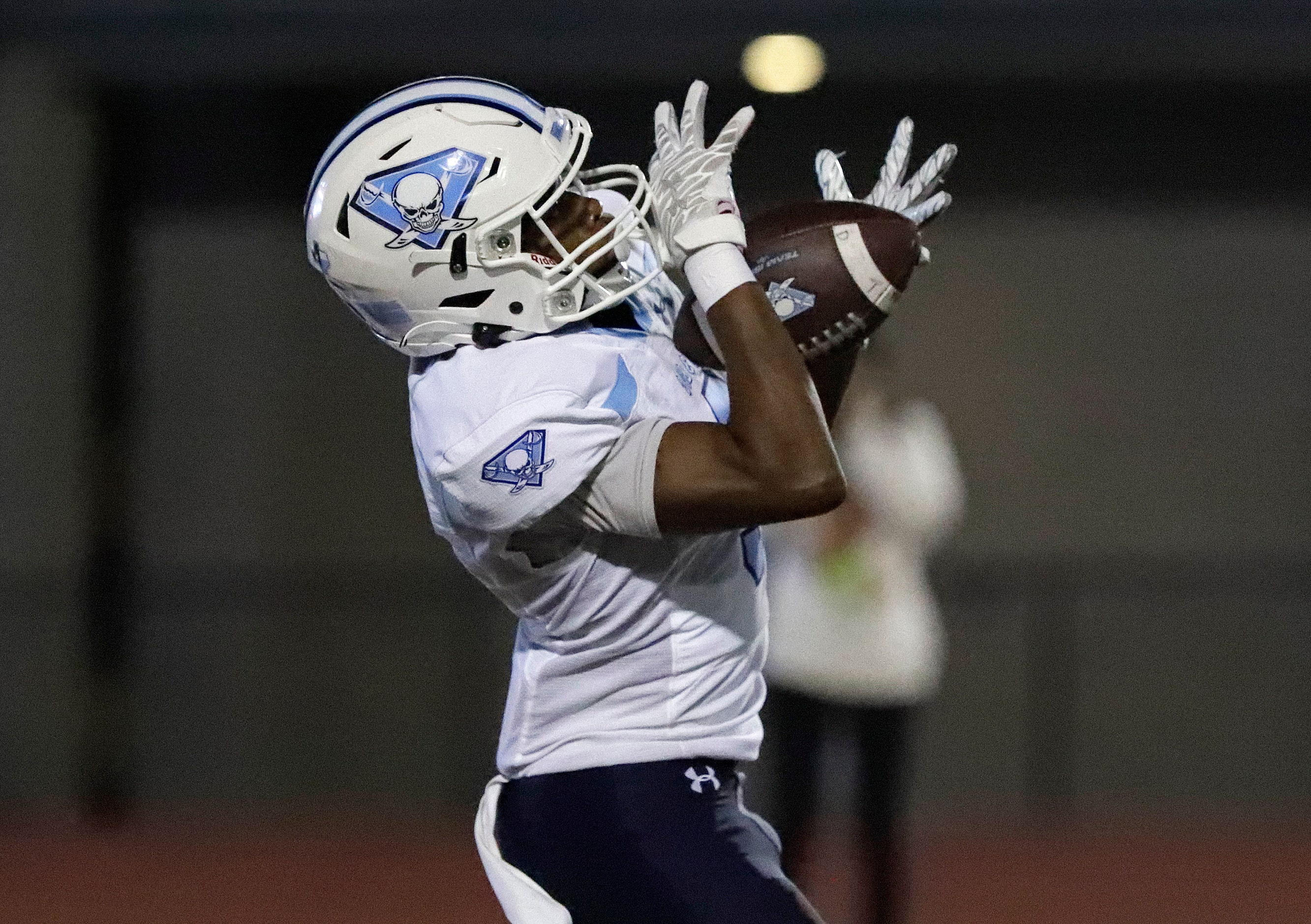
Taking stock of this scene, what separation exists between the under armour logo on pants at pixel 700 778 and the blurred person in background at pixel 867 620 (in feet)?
4.48

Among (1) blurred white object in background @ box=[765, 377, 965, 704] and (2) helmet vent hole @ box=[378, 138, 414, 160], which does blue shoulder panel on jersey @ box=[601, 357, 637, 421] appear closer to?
(2) helmet vent hole @ box=[378, 138, 414, 160]

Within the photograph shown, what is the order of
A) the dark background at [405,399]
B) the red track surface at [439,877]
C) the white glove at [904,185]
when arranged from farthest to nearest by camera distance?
the dark background at [405,399] < the red track surface at [439,877] < the white glove at [904,185]

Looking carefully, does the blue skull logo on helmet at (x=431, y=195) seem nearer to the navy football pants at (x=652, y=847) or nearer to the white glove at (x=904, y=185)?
the white glove at (x=904, y=185)

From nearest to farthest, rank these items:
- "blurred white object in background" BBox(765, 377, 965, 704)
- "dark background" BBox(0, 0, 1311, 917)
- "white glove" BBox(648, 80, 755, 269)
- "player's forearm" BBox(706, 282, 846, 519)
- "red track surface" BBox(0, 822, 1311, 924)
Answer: "player's forearm" BBox(706, 282, 846, 519), "white glove" BBox(648, 80, 755, 269), "blurred white object in background" BBox(765, 377, 965, 704), "red track surface" BBox(0, 822, 1311, 924), "dark background" BBox(0, 0, 1311, 917)

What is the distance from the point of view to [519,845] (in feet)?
4.98

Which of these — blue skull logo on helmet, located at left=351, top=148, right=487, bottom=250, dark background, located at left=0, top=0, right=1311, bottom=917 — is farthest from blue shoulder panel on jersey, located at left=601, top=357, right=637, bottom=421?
dark background, located at left=0, top=0, right=1311, bottom=917

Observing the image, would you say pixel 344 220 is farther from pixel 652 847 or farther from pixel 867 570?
pixel 867 570

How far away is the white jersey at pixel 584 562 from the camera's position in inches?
A: 55.1

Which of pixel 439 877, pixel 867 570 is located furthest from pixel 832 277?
pixel 439 877

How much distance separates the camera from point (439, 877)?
14.0ft

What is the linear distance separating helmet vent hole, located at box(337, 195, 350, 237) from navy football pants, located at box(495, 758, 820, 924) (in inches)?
22.6

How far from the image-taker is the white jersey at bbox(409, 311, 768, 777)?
1.40 metres

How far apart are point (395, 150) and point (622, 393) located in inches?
13.1

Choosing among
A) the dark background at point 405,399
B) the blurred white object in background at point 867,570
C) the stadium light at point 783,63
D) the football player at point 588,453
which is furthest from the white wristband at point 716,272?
the stadium light at point 783,63
